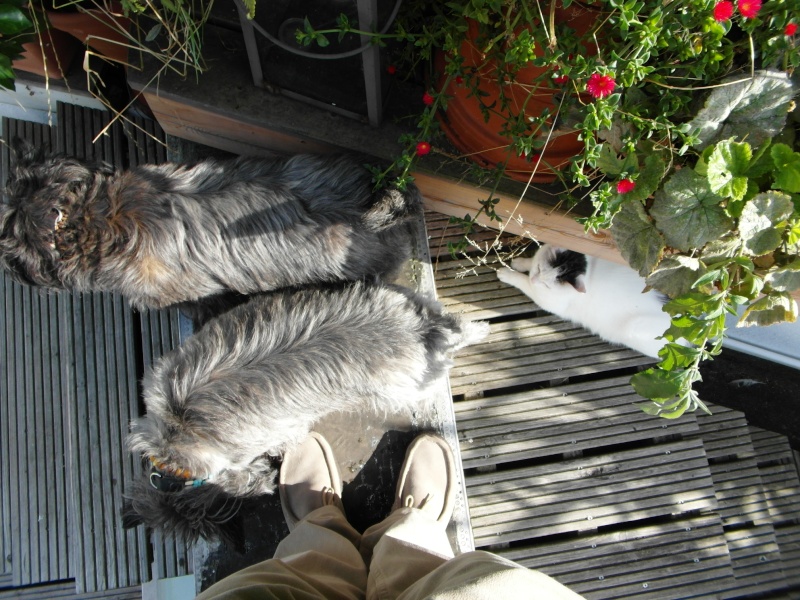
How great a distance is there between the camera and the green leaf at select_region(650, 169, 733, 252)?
141cm

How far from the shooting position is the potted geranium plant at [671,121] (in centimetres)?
129

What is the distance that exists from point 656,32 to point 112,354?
7.06ft

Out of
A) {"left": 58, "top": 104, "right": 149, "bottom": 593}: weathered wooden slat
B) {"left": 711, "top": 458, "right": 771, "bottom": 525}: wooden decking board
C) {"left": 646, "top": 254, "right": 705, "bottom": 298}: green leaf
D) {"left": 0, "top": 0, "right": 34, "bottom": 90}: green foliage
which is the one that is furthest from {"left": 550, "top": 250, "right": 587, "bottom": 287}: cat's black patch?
{"left": 0, "top": 0, "right": 34, "bottom": 90}: green foliage

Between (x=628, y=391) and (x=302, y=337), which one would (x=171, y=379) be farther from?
(x=628, y=391)

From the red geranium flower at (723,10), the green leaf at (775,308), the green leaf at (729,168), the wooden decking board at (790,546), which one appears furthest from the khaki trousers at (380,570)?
the wooden decking board at (790,546)

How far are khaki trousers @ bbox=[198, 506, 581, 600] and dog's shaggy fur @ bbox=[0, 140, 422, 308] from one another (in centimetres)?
84

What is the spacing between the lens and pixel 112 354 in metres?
2.34

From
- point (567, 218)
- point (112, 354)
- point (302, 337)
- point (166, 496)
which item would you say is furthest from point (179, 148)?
point (567, 218)

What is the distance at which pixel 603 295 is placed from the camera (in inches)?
90.4

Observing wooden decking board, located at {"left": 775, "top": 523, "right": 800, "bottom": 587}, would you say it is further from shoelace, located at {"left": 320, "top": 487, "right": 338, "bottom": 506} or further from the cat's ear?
shoelace, located at {"left": 320, "top": 487, "right": 338, "bottom": 506}

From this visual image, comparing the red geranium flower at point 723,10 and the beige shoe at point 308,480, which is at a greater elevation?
the red geranium flower at point 723,10

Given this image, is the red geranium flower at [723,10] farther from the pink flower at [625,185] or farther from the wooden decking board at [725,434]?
the wooden decking board at [725,434]

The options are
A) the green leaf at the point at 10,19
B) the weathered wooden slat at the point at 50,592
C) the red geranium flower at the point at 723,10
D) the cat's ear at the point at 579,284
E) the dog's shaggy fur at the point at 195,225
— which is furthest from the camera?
the weathered wooden slat at the point at 50,592

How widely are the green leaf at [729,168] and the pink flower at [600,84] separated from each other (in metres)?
0.28
